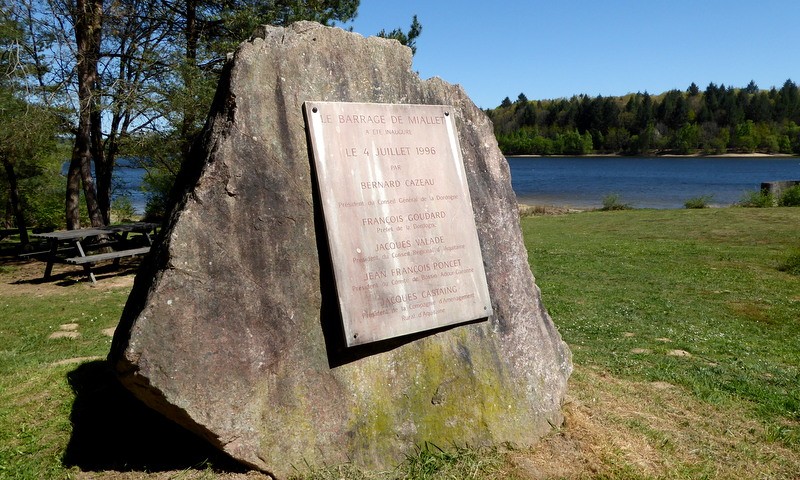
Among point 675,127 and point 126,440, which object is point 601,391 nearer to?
point 126,440

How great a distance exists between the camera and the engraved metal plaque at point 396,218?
Answer: 13.1 feet

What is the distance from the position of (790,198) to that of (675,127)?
4271 inches

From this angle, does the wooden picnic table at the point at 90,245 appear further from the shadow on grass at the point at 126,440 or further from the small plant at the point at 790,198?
the small plant at the point at 790,198

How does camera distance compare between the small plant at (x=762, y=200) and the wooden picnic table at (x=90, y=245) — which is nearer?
the wooden picnic table at (x=90, y=245)

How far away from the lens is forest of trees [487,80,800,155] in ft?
387

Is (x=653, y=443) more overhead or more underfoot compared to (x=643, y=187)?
more overhead

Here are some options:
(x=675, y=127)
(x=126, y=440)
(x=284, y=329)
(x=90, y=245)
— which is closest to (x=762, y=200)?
(x=90, y=245)

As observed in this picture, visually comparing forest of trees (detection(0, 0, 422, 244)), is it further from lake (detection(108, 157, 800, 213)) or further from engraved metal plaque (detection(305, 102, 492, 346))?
engraved metal plaque (detection(305, 102, 492, 346))

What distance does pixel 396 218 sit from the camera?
4.21m

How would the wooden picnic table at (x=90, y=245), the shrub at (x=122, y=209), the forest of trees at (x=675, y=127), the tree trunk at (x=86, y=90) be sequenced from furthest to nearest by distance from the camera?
the forest of trees at (x=675, y=127) < the shrub at (x=122, y=209) < the tree trunk at (x=86, y=90) < the wooden picnic table at (x=90, y=245)

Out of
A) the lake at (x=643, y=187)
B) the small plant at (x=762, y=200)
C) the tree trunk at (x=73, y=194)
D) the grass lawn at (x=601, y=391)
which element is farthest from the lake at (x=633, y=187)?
the grass lawn at (x=601, y=391)

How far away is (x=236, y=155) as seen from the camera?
3818 millimetres

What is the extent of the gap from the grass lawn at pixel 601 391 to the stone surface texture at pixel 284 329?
25 cm

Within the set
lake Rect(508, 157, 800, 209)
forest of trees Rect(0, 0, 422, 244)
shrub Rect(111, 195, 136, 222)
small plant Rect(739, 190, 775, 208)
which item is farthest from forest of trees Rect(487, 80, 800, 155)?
forest of trees Rect(0, 0, 422, 244)
